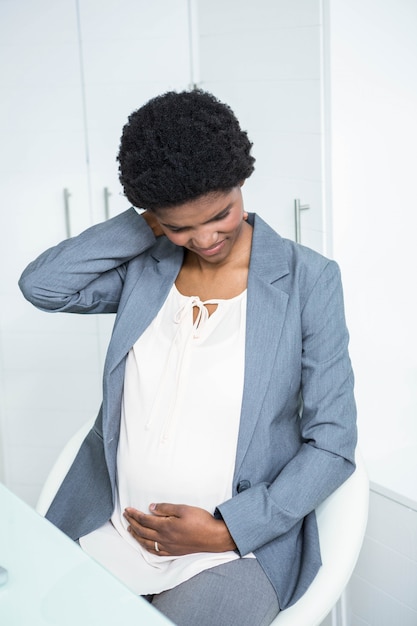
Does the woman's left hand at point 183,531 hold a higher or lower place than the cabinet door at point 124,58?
lower

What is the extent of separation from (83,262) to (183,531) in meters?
0.54

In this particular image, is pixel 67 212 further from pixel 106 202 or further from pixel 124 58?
pixel 124 58

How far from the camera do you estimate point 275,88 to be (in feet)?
7.39

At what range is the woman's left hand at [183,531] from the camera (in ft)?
4.50

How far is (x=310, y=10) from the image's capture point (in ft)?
6.78

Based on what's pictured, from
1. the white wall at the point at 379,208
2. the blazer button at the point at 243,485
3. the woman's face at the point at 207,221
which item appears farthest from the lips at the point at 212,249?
the white wall at the point at 379,208

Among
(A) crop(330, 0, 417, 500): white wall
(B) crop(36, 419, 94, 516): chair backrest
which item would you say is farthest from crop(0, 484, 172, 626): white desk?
(A) crop(330, 0, 417, 500): white wall

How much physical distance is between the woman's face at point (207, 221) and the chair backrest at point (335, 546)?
0.48 metres

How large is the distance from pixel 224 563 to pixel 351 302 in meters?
0.99

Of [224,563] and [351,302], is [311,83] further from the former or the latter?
[224,563]

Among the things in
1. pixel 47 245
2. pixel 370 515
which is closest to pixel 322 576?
pixel 370 515

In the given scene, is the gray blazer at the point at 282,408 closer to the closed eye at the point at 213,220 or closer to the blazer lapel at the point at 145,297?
the blazer lapel at the point at 145,297

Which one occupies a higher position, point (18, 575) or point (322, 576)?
point (18, 575)

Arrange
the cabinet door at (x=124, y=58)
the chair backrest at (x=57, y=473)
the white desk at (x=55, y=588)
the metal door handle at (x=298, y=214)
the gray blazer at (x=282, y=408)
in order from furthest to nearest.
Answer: the cabinet door at (x=124, y=58), the metal door handle at (x=298, y=214), the chair backrest at (x=57, y=473), the gray blazer at (x=282, y=408), the white desk at (x=55, y=588)
